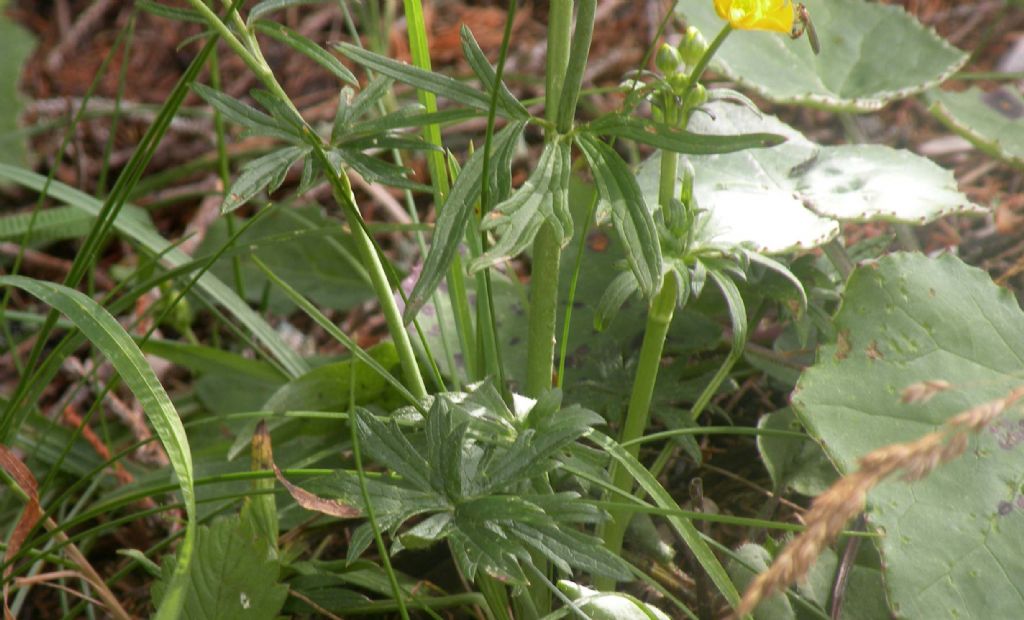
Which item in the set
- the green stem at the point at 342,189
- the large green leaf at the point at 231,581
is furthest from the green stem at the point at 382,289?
the large green leaf at the point at 231,581

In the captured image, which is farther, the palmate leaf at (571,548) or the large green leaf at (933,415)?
the large green leaf at (933,415)

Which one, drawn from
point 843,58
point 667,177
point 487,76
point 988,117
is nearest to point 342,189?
point 487,76

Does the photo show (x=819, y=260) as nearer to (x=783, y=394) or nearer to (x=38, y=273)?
(x=783, y=394)

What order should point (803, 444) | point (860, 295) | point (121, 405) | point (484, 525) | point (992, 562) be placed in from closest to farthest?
point (484, 525), point (992, 562), point (860, 295), point (803, 444), point (121, 405)

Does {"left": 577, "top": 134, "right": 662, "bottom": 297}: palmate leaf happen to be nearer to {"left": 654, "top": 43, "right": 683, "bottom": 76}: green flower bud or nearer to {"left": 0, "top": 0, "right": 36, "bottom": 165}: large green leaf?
{"left": 654, "top": 43, "right": 683, "bottom": 76}: green flower bud

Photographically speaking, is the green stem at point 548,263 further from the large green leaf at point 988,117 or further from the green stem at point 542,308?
the large green leaf at point 988,117

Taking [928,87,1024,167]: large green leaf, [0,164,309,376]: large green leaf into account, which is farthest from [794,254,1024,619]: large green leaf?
[0,164,309,376]: large green leaf

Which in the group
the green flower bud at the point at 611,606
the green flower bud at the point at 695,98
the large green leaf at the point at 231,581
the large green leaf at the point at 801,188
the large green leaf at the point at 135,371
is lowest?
the large green leaf at the point at 231,581

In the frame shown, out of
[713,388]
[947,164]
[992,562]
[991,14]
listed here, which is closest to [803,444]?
[713,388]
